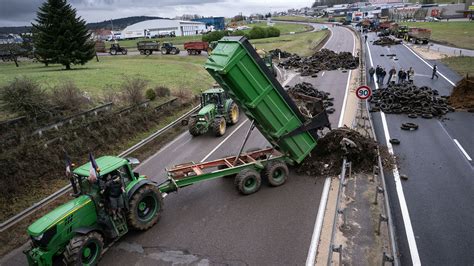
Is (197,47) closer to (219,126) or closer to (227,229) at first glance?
(219,126)

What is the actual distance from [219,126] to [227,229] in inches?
324

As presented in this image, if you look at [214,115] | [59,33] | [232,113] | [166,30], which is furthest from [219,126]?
[166,30]

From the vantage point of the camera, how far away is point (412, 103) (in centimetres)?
1912

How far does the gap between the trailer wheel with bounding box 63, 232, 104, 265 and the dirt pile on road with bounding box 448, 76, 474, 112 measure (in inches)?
796

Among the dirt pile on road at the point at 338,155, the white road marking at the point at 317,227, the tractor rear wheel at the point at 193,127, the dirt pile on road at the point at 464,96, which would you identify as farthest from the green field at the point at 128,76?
the dirt pile on road at the point at 464,96

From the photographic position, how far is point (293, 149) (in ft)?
36.5

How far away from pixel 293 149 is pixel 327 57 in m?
29.7

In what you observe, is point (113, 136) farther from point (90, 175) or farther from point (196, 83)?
point (196, 83)

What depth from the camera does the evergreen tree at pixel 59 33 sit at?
33875 mm

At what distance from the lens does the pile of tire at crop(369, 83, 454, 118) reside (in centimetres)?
1823

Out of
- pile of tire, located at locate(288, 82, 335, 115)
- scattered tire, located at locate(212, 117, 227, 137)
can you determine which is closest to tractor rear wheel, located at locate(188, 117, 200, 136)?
scattered tire, located at locate(212, 117, 227, 137)

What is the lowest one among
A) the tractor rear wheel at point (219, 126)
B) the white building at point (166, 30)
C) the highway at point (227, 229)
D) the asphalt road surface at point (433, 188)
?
the asphalt road surface at point (433, 188)

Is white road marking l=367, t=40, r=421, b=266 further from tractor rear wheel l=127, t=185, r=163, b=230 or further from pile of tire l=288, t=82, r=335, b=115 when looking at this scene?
pile of tire l=288, t=82, r=335, b=115

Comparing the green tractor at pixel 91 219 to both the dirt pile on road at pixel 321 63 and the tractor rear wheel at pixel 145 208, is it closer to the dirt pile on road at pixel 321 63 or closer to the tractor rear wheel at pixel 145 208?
the tractor rear wheel at pixel 145 208
